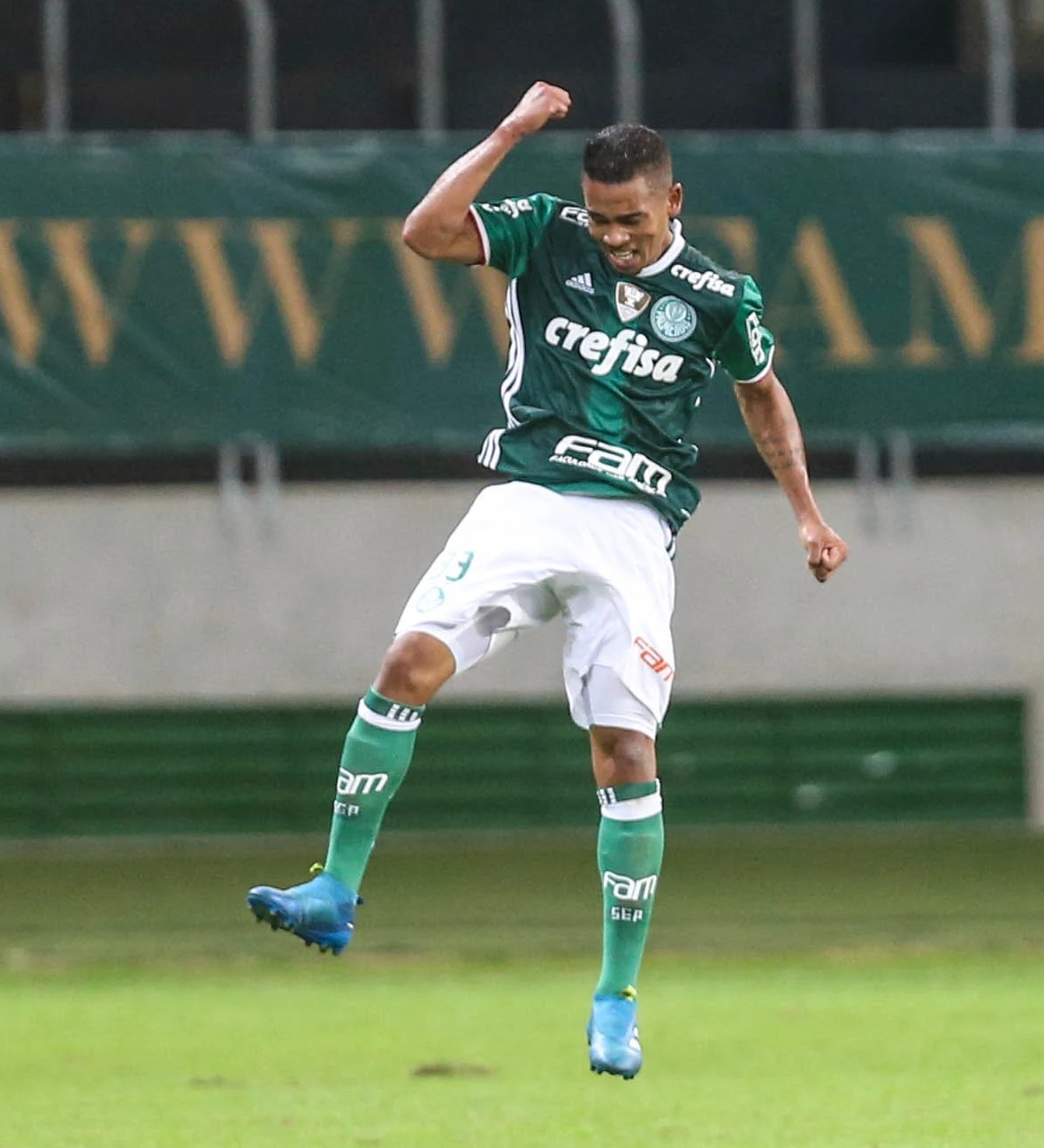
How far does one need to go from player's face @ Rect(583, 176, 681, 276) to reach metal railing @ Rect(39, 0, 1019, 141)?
7.45m

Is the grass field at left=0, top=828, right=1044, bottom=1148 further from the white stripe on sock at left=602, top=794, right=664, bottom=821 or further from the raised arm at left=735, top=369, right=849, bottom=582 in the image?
the raised arm at left=735, top=369, right=849, bottom=582

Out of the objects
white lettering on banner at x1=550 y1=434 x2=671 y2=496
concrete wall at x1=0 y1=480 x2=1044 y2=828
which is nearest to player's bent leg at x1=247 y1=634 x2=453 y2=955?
white lettering on banner at x1=550 y1=434 x2=671 y2=496

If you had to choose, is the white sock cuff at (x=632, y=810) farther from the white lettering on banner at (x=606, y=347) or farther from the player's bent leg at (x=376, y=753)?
the white lettering on banner at (x=606, y=347)

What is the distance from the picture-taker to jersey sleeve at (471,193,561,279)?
20.2 feet

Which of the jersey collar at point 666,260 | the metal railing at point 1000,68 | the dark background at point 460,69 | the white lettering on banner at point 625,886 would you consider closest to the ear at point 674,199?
the jersey collar at point 666,260

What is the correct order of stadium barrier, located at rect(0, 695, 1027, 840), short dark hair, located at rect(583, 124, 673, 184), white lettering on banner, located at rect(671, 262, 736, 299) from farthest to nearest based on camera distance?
stadium barrier, located at rect(0, 695, 1027, 840) → white lettering on banner, located at rect(671, 262, 736, 299) → short dark hair, located at rect(583, 124, 673, 184)

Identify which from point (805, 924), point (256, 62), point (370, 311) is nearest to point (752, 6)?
point (256, 62)

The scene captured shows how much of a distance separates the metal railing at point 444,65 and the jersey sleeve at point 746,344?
7.31m

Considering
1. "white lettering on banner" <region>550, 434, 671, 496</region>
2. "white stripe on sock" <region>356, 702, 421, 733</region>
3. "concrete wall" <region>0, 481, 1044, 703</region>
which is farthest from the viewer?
"concrete wall" <region>0, 481, 1044, 703</region>

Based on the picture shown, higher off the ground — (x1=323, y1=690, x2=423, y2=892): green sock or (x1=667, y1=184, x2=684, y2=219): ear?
(x1=667, y1=184, x2=684, y2=219): ear

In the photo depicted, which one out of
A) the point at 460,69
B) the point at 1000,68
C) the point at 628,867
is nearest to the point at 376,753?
the point at 628,867

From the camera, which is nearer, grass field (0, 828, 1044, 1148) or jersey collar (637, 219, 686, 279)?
jersey collar (637, 219, 686, 279)

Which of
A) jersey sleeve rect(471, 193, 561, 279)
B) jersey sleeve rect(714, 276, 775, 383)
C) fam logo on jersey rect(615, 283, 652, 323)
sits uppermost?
jersey sleeve rect(471, 193, 561, 279)

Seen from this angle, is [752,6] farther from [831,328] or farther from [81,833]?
[81,833]
